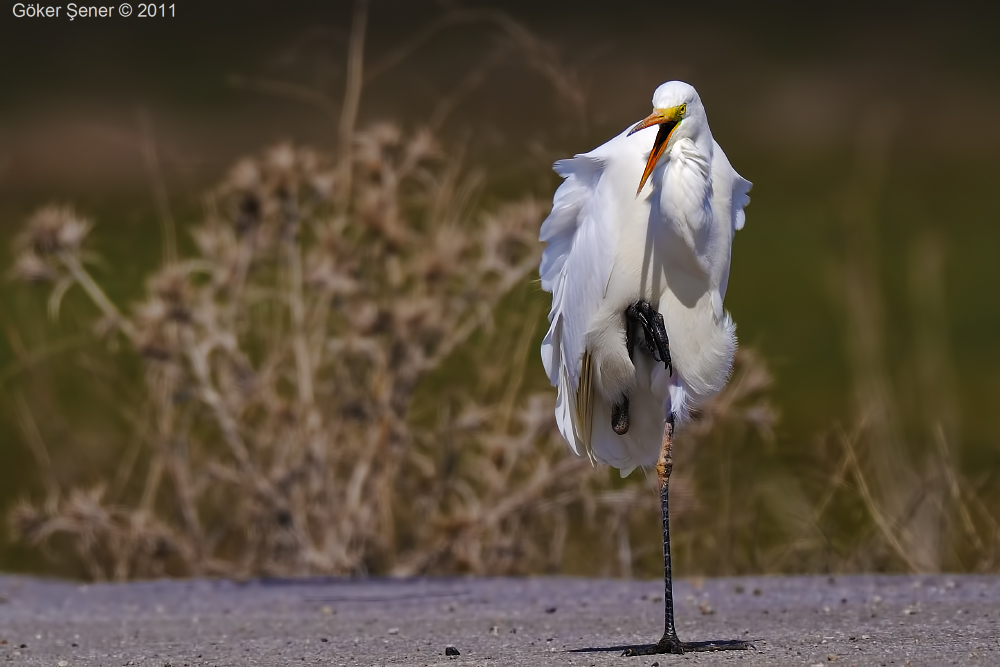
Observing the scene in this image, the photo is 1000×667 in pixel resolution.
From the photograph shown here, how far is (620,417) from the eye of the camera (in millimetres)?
4582

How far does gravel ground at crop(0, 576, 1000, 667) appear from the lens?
4.00 meters

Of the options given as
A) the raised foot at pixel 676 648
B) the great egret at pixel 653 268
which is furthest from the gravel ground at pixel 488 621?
the great egret at pixel 653 268

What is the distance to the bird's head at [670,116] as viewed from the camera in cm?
415

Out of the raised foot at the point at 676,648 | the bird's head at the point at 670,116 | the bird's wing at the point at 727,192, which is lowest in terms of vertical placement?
the raised foot at the point at 676,648

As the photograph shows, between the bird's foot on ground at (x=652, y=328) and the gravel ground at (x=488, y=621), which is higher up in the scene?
the bird's foot on ground at (x=652, y=328)

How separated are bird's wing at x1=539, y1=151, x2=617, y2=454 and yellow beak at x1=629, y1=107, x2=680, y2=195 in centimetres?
26

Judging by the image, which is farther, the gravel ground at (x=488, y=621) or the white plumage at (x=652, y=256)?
the white plumage at (x=652, y=256)

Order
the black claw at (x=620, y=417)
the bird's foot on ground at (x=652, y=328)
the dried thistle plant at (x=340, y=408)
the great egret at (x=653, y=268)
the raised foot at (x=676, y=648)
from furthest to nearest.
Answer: the dried thistle plant at (x=340, y=408) < the black claw at (x=620, y=417) < the bird's foot on ground at (x=652, y=328) < the great egret at (x=653, y=268) < the raised foot at (x=676, y=648)

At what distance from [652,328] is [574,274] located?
11.3 inches

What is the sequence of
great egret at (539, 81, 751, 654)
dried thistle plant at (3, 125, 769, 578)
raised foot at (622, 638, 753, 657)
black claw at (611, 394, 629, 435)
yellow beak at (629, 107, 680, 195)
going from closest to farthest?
raised foot at (622, 638, 753, 657) < yellow beak at (629, 107, 680, 195) < great egret at (539, 81, 751, 654) < black claw at (611, 394, 629, 435) < dried thistle plant at (3, 125, 769, 578)

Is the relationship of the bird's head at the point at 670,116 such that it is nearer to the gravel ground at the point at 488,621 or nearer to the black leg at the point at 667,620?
the black leg at the point at 667,620

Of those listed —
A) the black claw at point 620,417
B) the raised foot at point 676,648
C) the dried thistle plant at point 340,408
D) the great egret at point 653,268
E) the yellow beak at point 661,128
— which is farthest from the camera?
the dried thistle plant at point 340,408

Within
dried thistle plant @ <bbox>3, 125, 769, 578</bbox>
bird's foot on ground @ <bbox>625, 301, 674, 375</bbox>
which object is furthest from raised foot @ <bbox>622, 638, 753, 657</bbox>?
dried thistle plant @ <bbox>3, 125, 769, 578</bbox>

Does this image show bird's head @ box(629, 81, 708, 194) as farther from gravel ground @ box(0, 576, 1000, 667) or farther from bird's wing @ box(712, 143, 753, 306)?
gravel ground @ box(0, 576, 1000, 667)
